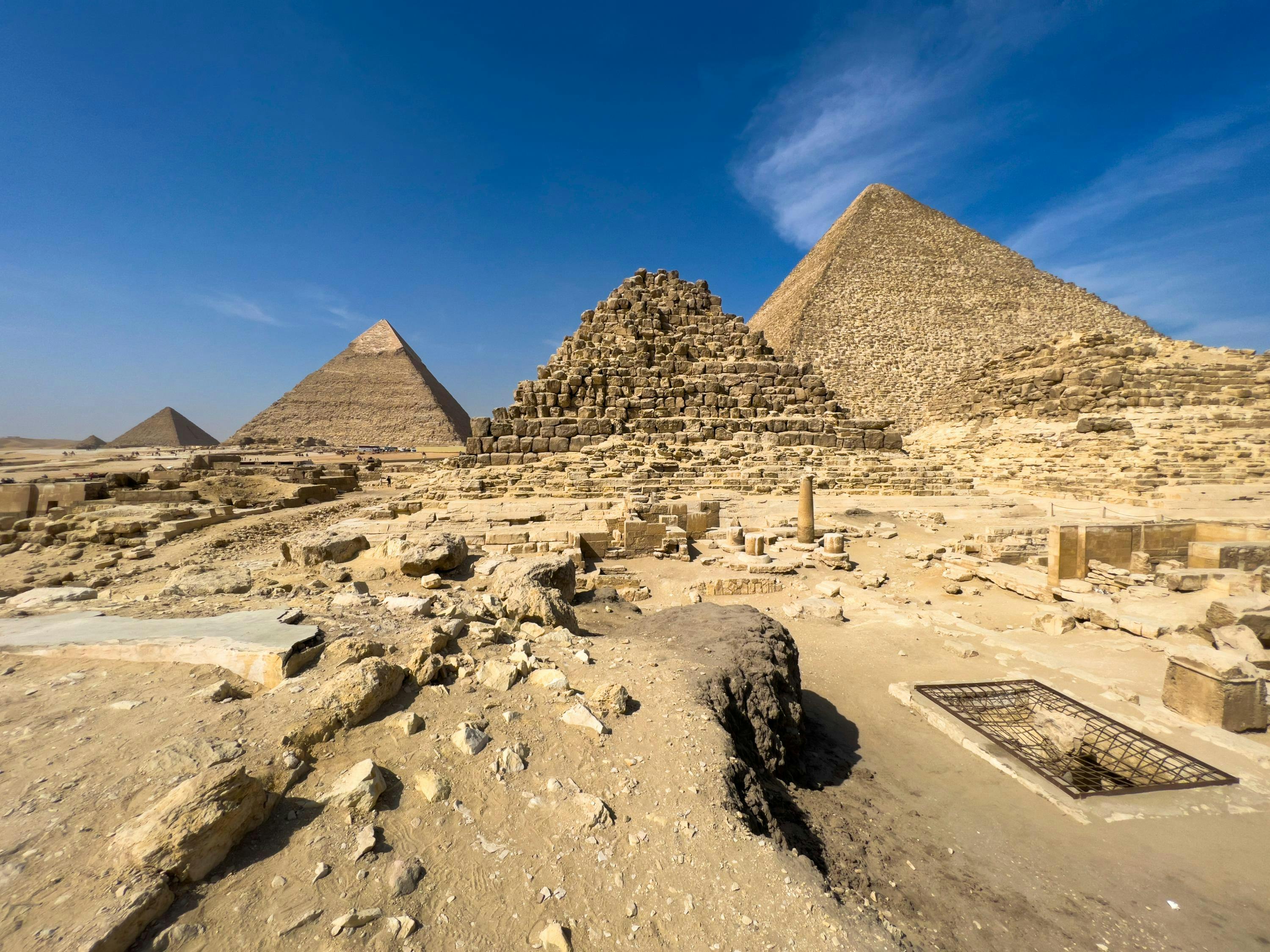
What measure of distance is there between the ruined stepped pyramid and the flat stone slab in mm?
10686

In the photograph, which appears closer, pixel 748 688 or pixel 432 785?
pixel 432 785

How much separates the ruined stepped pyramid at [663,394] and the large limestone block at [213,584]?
9.18 meters

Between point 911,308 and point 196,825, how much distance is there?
48521 mm

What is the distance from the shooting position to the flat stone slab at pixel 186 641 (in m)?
2.49

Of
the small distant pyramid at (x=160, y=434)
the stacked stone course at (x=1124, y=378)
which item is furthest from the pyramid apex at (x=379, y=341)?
the stacked stone course at (x=1124, y=378)

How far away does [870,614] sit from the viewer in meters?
5.71

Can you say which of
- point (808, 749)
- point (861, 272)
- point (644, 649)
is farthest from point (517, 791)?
point (861, 272)

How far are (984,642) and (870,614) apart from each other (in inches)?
41.3

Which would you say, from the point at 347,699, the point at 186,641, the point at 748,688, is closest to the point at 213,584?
the point at 186,641

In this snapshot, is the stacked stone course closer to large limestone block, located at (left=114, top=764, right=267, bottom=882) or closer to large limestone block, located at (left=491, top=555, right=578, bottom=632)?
large limestone block, located at (left=491, top=555, right=578, bottom=632)

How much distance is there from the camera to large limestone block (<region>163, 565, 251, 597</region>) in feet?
13.0

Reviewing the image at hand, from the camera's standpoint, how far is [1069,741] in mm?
3439

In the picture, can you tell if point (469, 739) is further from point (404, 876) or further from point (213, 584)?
point (213, 584)

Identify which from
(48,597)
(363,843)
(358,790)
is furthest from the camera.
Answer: (48,597)
